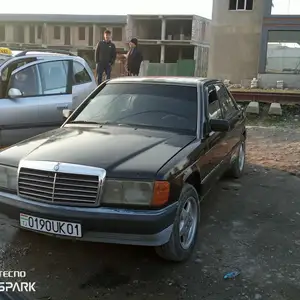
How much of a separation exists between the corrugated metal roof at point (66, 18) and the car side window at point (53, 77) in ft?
114

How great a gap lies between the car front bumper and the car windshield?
1.32m

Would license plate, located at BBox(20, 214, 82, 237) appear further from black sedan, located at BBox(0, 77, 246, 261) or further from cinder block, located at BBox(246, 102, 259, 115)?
cinder block, located at BBox(246, 102, 259, 115)

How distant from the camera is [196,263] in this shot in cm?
361

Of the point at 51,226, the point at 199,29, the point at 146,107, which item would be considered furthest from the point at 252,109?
the point at 199,29

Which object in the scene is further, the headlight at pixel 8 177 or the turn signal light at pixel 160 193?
the headlight at pixel 8 177

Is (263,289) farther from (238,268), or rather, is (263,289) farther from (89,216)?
(89,216)

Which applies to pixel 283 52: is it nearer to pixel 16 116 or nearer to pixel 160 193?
pixel 16 116

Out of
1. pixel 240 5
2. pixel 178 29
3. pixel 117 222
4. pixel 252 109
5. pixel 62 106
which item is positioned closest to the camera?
pixel 117 222

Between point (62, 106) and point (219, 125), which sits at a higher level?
point (219, 125)

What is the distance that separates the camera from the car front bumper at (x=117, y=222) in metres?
3.12

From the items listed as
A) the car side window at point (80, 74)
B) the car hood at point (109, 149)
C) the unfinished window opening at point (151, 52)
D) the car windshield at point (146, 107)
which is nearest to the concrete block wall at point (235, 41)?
the unfinished window opening at point (151, 52)

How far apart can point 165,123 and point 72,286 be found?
1.89m

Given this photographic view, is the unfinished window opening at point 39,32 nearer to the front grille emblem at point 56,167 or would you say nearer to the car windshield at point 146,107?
the car windshield at point 146,107

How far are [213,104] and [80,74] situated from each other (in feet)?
11.2
